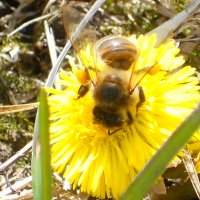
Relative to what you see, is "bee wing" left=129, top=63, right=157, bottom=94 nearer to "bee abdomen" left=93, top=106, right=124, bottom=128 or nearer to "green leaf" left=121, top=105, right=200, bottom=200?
"bee abdomen" left=93, top=106, right=124, bottom=128

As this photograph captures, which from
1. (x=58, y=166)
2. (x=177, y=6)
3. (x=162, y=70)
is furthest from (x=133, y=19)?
(x=58, y=166)

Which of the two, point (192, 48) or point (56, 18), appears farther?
point (56, 18)

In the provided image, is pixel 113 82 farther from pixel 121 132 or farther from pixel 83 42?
pixel 83 42

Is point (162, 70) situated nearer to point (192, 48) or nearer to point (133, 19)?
point (192, 48)

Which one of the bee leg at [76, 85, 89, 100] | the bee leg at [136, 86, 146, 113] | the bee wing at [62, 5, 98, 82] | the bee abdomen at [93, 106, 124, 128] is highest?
the bee wing at [62, 5, 98, 82]

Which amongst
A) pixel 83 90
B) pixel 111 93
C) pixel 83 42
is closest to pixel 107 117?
pixel 111 93

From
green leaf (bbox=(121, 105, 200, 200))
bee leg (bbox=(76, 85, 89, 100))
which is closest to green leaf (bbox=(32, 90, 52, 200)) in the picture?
green leaf (bbox=(121, 105, 200, 200))

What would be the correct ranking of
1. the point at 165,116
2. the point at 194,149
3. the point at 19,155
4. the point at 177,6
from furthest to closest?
the point at 177,6 → the point at 19,155 → the point at 194,149 → the point at 165,116
